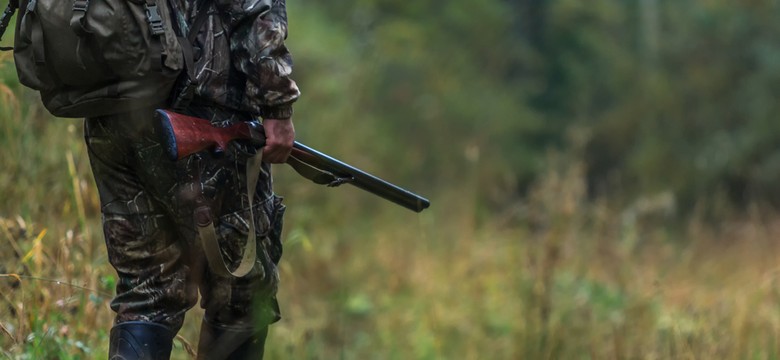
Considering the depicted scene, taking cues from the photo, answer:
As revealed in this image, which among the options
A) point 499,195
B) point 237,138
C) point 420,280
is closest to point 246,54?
point 237,138

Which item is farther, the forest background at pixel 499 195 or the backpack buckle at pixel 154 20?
the forest background at pixel 499 195

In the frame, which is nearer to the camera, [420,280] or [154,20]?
[154,20]

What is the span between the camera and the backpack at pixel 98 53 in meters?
2.94

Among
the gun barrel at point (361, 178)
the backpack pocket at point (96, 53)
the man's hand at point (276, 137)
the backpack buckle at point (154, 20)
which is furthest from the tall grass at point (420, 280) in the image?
the backpack buckle at point (154, 20)

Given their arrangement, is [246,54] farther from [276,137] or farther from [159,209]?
[159,209]

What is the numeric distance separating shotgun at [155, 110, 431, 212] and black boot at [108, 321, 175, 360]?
0.49 m

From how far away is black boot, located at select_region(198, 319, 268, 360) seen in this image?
3432 mm

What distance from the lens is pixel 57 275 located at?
163 inches

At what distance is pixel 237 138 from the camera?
125 inches

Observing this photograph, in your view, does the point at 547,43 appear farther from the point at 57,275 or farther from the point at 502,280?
the point at 57,275

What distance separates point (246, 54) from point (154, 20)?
276 millimetres

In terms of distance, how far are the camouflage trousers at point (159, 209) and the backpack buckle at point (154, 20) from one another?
227 mm

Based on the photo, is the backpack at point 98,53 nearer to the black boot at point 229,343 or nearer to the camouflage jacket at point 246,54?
the camouflage jacket at point 246,54

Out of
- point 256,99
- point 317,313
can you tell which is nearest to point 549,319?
point 317,313
